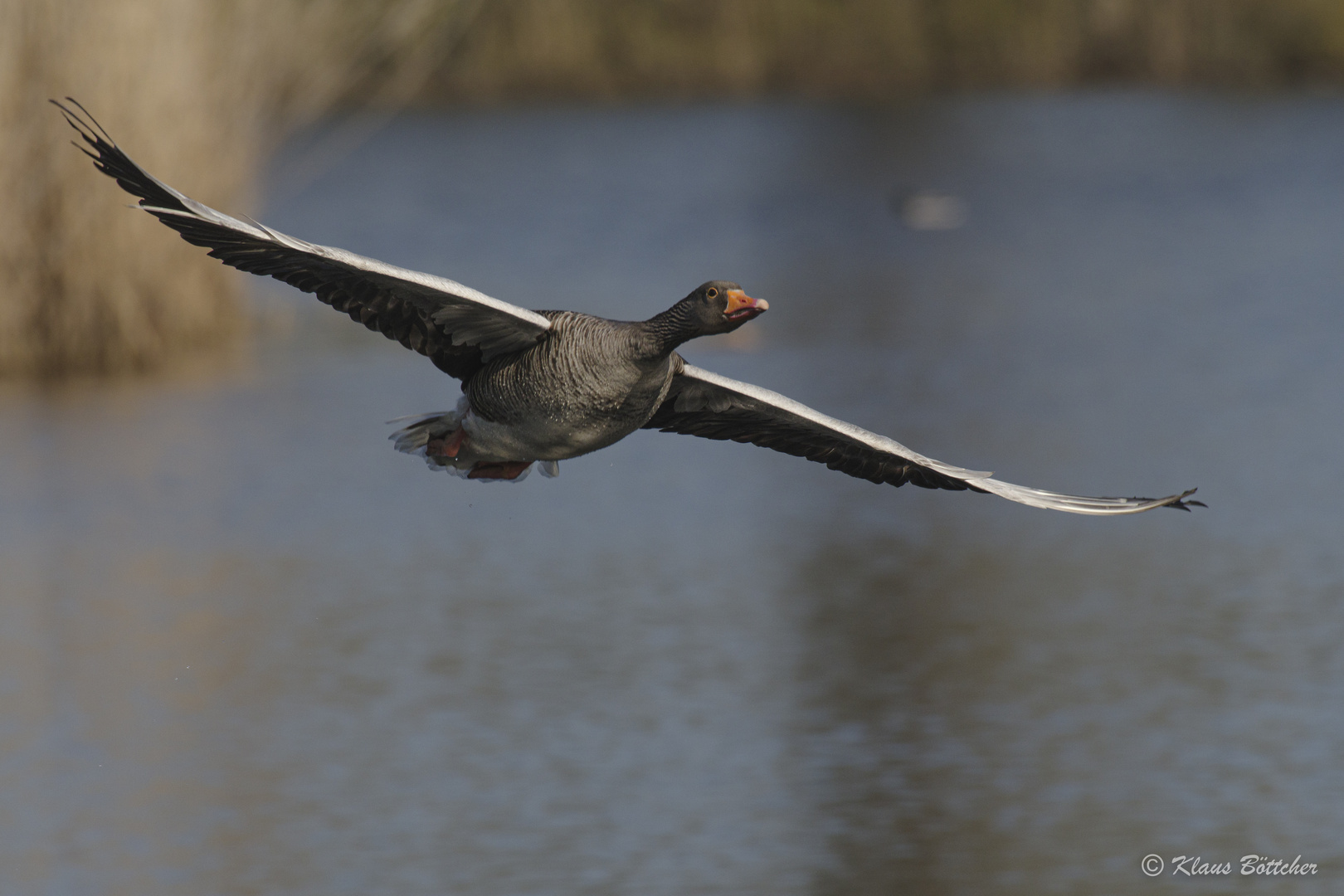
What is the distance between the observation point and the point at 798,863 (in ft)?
38.1

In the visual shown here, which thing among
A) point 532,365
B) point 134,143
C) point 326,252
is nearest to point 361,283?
point 326,252

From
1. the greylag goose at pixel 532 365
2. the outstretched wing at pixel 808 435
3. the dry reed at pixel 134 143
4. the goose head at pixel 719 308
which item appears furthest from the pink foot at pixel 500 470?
the dry reed at pixel 134 143

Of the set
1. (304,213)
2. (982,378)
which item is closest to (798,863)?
(982,378)

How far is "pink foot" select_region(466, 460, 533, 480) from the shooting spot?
32.2 feet

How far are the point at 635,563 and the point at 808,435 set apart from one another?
772 cm

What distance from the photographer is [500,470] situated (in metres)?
9.87

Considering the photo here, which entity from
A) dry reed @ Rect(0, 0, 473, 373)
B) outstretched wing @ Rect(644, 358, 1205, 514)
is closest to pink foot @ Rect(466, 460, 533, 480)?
outstretched wing @ Rect(644, 358, 1205, 514)

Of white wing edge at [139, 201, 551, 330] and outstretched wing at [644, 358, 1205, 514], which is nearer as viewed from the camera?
white wing edge at [139, 201, 551, 330]

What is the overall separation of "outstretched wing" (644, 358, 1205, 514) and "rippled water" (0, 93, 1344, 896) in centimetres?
282

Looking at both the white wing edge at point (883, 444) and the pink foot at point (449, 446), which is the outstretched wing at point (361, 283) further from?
the white wing edge at point (883, 444)

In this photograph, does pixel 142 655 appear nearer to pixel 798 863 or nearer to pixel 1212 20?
pixel 798 863

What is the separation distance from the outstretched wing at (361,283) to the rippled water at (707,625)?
12.0 feet

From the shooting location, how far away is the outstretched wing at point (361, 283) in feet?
27.2

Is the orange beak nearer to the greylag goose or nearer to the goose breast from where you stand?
the greylag goose
